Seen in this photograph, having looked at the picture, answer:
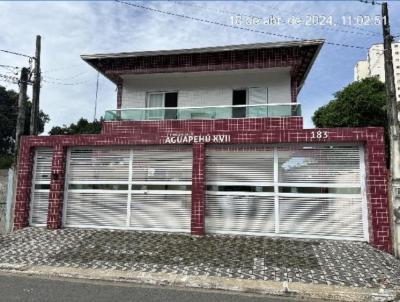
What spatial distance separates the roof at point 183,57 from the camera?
14250 mm

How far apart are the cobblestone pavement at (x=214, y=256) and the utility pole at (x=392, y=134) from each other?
86cm

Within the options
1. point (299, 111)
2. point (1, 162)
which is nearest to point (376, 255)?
point (299, 111)

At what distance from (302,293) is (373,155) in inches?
193

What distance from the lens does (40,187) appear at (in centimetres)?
1220

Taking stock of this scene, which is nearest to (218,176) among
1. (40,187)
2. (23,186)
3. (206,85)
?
(40,187)

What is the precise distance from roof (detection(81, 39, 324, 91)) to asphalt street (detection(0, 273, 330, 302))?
10.1 m

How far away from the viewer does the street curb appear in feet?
21.4

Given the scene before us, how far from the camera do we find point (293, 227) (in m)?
10.3

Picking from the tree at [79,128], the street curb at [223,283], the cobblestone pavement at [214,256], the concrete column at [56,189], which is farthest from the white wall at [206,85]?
the tree at [79,128]

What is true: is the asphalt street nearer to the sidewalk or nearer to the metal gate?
the sidewalk

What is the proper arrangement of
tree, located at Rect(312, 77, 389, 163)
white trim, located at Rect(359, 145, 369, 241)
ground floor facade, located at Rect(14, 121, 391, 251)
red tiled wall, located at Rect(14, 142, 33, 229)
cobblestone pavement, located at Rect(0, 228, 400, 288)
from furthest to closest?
1. tree, located at Rect(312, 77, 389, 163)
2. red tiled wall, located at Rect(14, 142, 33, 229)
3. ground floor facade, located at Rect(14, 121, 391, 251)
4. white trim, located at Rect(359, 145, 369, 241)
5. cobblestone pavement, located at Rect(0, 228, 400, 288)

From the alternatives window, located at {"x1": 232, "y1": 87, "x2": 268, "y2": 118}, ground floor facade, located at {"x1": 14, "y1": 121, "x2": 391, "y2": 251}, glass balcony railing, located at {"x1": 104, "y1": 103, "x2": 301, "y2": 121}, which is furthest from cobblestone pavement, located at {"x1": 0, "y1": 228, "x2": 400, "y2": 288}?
window, located at {"x1": 232, "y1": 87, "x2": 268, "y2": 118}

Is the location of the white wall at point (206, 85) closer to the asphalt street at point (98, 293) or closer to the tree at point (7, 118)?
the asphalt street at point (98, 293)

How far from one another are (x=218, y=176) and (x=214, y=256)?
2.89m
